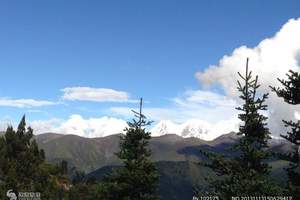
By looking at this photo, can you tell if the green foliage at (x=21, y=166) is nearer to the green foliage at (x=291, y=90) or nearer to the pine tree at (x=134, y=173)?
the pine tree at (x=134, y=173)

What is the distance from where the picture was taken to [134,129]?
3828cm

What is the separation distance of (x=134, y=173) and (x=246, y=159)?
39.2ft

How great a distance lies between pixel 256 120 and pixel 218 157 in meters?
3.15

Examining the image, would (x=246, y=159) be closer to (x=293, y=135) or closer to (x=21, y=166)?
(x=293, y=135)

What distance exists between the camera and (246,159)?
90.2 ft

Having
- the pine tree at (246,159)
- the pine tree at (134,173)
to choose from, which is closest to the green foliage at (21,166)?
the pine tree at (134,173)

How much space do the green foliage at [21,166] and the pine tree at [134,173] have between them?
45.7 metres

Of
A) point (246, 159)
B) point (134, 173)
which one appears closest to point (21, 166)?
point (134, 173)

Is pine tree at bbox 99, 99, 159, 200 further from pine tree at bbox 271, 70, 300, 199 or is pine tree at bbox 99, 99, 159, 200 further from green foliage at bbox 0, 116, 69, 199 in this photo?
green foliage at bbox 0, 116, 69, 199

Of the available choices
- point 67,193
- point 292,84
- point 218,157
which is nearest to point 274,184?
point 218,157

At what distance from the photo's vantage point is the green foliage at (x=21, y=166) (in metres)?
86.8

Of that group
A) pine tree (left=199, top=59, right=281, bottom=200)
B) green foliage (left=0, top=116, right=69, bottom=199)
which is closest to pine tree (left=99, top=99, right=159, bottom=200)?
pine tree (left=199, top=59, right=281, bottom=200)

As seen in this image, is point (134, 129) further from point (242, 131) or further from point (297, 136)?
point (297, 136)

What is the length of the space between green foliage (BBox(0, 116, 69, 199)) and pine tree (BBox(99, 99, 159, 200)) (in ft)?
150
